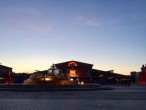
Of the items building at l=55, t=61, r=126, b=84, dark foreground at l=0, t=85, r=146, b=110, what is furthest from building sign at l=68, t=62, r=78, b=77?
dark foreground at l=0, t=85, r=146, b=110

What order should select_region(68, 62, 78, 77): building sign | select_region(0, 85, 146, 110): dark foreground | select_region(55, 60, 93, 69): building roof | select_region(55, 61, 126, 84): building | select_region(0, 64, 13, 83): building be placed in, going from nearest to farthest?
select_region(0, 85, 146, 110): dark foreground
select_region(68, 62, 78, 77): building sign
select_region(55, 61, 126, 84): building
select_region(55, 60, 93, 69): building roof
select_region(0, 64, 13, 83): building

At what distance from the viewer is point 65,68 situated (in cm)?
9088

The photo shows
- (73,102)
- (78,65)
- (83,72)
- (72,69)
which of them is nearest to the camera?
(73,102)

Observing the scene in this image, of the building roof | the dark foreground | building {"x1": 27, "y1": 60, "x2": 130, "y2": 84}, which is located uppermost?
the building roof

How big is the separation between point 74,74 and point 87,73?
460cm

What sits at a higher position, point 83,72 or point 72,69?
point 72,69

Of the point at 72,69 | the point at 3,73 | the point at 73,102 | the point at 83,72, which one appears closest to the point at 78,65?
the point at 72,69

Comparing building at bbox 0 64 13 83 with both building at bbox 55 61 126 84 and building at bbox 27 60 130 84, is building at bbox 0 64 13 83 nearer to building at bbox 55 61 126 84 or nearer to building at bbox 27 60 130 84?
building at bbox 27 60 130 84

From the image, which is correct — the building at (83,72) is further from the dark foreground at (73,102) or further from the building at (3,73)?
the dark foreground at (73,102)

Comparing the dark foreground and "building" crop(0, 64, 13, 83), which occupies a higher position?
"building" crop(0, 64, 13, 83)

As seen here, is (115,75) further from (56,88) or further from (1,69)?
(56,88)

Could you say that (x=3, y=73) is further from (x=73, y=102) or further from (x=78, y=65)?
(x=73, y=102)

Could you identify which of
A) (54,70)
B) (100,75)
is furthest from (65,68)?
(54,70)

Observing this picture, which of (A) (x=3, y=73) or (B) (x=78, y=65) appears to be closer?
(B) (x=78, y=65)
